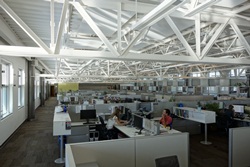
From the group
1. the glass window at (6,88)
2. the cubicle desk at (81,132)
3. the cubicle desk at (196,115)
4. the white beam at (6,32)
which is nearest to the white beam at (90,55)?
the white beam at (6,32)

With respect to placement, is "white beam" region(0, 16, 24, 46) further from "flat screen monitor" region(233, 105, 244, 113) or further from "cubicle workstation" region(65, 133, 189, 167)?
"flat screen monitor" region(233, 105, 244, 113)

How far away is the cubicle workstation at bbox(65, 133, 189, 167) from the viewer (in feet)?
9.70

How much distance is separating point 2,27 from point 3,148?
11.5 ft

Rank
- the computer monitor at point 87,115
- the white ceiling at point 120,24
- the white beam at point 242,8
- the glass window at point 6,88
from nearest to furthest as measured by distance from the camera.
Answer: the white ceiling at point 120,24 < the white beam at point 242,8 < the computer monitor at point 87,115 < the glass window at point 6,88

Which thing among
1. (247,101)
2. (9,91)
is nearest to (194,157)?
(247,101)

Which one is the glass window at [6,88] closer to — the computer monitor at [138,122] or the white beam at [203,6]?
the computer monitor at [138,122]

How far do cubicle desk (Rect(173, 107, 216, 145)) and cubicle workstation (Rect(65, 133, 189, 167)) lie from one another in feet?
10.3

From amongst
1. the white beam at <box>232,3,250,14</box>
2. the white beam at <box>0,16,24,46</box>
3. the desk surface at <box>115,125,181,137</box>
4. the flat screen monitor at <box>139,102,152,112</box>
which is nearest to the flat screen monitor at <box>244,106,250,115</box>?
the flat screen monitor at <box>139,102,152,112</box>

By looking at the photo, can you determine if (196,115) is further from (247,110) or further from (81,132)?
(81,132)

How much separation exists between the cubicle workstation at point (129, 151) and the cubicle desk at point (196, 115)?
3137 mm

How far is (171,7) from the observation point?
1.85 metres

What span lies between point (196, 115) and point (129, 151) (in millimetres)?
4298

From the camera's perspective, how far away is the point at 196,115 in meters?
6.78

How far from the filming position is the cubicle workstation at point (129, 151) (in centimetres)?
296
